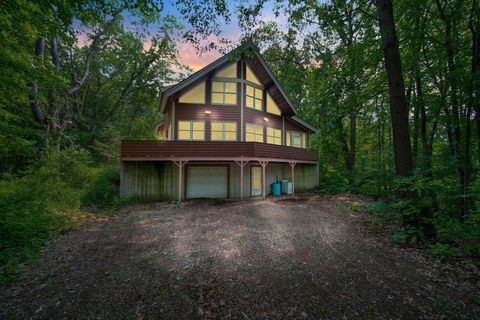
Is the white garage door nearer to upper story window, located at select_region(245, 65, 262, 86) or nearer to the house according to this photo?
the house

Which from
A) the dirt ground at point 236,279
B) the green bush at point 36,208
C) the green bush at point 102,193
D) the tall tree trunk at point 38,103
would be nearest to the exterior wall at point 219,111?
the green bush at point 102,193

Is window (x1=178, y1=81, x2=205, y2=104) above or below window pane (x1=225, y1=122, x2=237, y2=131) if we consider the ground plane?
above

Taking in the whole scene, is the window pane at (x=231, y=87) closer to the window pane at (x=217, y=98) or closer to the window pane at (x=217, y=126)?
the window pane at (x=217, y=98)

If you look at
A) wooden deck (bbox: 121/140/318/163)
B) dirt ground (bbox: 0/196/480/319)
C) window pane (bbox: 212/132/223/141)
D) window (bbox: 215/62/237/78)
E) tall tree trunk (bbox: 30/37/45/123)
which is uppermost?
window (bbox: 215/62/237/78)

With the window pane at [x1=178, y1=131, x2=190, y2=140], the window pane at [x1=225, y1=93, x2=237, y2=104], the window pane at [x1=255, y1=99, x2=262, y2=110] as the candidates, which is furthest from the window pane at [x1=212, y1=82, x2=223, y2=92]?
the window pane at [x1=178, y1=131, x2=190, y2=140]

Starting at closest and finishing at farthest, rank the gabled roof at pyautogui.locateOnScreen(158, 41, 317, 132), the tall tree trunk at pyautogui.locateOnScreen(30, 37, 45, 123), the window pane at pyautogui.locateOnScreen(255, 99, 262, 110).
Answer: the tall tree trunk at pyautogui.locateOnScreen(30, 37, 45, 123)
the gabled roof at pyautogui.locateOnScreen(158, 41, 317, 132)
the window pane at pyautogui.locateOnScreen(255, 99, 262, 110)

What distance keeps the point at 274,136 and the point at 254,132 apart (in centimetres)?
215

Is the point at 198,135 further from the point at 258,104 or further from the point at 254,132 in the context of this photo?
the point at 258,104

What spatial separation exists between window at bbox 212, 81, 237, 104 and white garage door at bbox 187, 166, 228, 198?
173 inches

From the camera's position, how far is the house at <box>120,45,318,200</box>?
1073 cm

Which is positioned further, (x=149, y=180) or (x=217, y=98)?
(x=217, y=98)

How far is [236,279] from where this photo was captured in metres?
3.44

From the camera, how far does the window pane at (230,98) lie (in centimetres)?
1312

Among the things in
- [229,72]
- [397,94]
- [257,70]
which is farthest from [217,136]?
[397,94]
